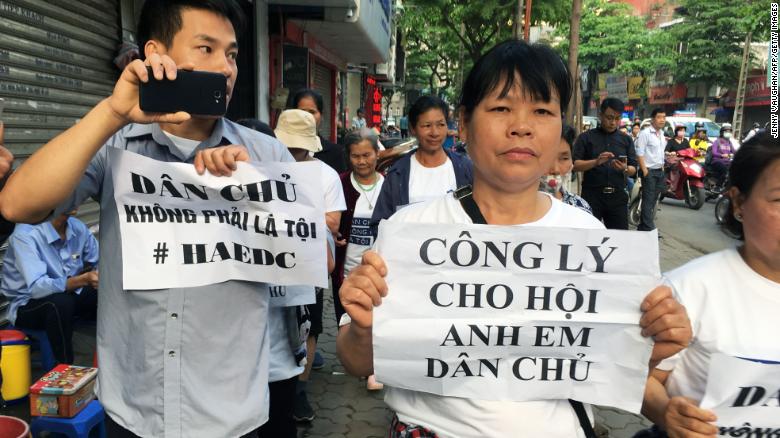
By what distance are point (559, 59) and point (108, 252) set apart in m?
1.33

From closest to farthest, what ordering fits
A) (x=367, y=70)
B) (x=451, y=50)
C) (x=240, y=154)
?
(x=240, y=154) → (x=367, y=70) → (x=451, y=50)

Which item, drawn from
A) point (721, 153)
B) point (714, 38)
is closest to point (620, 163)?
point (721, 153)

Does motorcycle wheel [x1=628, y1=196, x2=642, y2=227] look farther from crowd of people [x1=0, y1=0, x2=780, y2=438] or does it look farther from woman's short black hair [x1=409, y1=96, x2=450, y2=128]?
crowd of people [x1=0, y1=0, x2=780, y2=438]

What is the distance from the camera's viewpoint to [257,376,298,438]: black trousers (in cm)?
228

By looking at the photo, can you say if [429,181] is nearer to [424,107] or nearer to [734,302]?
[424,107]

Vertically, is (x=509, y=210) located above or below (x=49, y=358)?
above

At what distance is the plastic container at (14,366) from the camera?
340cm

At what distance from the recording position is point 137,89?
1300 mm

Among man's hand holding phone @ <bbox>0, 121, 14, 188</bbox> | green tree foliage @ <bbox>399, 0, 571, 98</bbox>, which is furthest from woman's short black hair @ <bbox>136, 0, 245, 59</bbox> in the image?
green tree foliage @ <bbox>399, 0, 571, 98</bbox>

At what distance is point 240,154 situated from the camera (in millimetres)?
1506

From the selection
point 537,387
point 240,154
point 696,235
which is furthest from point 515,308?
point 696,235

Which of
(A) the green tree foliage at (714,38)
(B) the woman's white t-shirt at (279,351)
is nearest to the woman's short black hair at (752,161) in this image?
(B) the woman's white t-shirt at (279,351)

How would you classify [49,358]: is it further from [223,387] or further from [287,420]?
[223,387]

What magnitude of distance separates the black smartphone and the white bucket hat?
231cm
